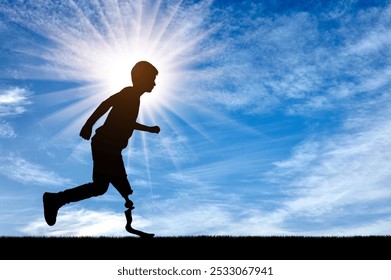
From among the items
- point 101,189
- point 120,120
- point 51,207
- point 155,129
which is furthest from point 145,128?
point 51,207

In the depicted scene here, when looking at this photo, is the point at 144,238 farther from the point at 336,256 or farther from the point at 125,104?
the point at 336,256

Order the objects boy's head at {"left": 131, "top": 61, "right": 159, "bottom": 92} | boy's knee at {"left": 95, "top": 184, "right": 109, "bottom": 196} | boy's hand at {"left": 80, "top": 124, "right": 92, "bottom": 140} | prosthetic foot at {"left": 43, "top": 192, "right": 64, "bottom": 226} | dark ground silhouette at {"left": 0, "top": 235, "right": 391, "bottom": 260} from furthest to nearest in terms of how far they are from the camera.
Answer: prosthetic foot at {"left": 43, "top": 192, "right": 64, "bottom": 226}
boy's head at {"left": 131, "top": 61, "right": 159, "bottom": 92}
boy's knee at {"left": 95, "top": 184, "right": 109, "bottom": 196}
boy's hand at {"left": 80, "top": 124, "right": 92, "bottom": 140}
dark ground silhouette at {"left": 0, "top": 235, "right": 391, "bottom": 260}

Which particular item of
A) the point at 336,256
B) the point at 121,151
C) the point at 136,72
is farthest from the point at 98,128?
the point at 336,256

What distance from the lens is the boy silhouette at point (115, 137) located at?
865 centimetres

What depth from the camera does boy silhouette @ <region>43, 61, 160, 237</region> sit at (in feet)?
28.4

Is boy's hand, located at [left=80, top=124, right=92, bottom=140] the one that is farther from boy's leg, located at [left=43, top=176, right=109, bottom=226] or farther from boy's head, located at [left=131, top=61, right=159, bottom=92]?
boy's head, located at [left=131, top=61, right=159, bottom=92]

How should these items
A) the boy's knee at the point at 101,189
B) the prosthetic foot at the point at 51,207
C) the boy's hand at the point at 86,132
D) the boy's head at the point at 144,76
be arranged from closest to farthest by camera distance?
1. the boy's hand at the point at 86,132
2. the boy's knee at the point at 101,189
3. the boy's head at the point at 144,76
4. the prosthetic foot at the point at 51,207

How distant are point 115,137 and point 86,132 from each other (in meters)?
0.48

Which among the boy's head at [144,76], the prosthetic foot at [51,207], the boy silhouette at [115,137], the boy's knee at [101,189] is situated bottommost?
the prosthetic foot at [51,207]

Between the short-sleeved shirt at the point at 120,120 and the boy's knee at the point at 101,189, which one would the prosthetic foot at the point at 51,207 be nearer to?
the boy's knee at the point at 101,189

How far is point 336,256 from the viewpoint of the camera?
25.3 feet

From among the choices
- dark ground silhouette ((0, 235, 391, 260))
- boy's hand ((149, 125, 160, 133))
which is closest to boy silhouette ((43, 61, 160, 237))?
boy's hand ((149, 125, 160, 133))

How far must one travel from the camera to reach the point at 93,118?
872cm

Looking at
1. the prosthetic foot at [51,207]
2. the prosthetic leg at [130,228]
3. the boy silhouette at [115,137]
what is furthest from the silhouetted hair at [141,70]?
the prosthetic foot at [51,207]
